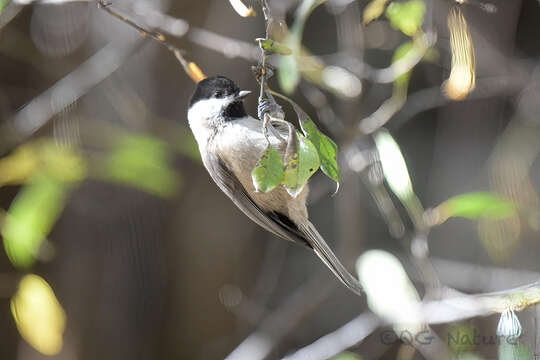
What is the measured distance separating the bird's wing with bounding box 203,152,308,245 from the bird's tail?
0.03 metres

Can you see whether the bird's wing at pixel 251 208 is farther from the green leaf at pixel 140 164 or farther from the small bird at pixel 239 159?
the green leaf at pixel 140 164

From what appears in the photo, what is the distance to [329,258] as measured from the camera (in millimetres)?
1678

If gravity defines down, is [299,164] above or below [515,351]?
above

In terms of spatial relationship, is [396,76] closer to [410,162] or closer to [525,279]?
[525,279]

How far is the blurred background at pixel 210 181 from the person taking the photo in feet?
7.10

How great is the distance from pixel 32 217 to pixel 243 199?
72cm

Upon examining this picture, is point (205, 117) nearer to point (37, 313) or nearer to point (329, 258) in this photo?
point (329, 258)

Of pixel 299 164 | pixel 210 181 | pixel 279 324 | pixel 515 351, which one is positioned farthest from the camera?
pixel 210 181

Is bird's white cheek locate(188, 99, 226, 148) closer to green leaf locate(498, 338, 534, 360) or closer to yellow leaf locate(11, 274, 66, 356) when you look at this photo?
yellow leaf locate(11, 274, 66, 356)

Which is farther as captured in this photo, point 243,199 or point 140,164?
point 140,164

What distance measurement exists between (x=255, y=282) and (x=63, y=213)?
3.79ft

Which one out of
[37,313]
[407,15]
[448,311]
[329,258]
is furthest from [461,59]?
[37,313]

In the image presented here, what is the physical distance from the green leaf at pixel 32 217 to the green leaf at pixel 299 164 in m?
1.28

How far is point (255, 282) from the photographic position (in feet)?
11.6
